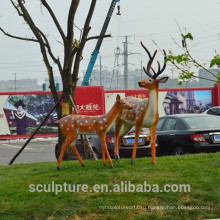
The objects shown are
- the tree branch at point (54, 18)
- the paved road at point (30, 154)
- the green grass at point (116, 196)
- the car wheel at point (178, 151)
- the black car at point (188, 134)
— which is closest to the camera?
the green grass at point (116, 196)

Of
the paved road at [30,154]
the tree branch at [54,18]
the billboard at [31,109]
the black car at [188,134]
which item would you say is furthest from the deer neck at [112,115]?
the billboard at [31,109]

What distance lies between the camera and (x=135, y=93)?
3148 centimetres

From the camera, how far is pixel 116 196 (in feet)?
27.8

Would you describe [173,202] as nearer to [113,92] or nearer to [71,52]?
[71,52]

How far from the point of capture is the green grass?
7934mm

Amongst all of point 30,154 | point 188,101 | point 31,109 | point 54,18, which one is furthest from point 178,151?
point 188,101

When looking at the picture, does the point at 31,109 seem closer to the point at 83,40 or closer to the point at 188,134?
the point at 188,134

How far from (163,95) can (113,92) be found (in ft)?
10.0

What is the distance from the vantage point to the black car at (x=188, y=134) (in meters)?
14.5

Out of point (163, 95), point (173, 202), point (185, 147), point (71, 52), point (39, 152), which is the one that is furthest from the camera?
point (163, 95)

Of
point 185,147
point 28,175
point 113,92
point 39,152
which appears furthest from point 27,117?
point 28,175

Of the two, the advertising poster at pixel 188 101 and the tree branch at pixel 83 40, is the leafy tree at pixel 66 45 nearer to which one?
the tree branch at pixel 83 40

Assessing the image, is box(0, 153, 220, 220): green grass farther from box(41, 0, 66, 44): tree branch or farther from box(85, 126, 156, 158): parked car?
box(41, 0, 66, 44): tree branch

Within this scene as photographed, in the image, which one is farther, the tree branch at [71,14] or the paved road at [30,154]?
the paved road at [30,154]
